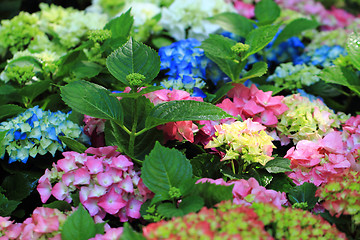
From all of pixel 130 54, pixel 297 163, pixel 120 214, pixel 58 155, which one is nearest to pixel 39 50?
pixel 58 155

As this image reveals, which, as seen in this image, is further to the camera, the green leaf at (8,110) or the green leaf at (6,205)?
the green leaf at (8,110)

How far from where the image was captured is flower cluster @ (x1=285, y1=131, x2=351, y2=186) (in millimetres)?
1192

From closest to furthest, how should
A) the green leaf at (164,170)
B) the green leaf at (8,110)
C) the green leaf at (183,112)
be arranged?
the green leaf at (164,170) → the green leaf at (183,112) → the green leaf at (8,110)

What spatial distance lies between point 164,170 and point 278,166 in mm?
383

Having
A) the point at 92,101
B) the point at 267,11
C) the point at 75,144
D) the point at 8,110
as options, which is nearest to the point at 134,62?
the point at 92,101

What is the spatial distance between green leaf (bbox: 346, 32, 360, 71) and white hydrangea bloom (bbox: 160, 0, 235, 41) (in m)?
0.72

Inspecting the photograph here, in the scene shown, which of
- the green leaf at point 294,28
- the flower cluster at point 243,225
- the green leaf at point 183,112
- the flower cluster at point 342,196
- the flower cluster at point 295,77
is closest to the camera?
the flower cluster at point 243,225

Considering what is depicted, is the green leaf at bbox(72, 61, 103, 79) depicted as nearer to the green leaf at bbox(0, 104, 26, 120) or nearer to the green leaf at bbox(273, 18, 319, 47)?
the green leaf at bbox(0, 104, 26, 120)

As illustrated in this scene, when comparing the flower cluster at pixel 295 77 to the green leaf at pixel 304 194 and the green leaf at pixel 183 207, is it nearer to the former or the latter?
the green leaf at pixel 304 194

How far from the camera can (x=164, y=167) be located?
1022mm

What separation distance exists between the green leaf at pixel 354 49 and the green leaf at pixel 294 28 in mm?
355

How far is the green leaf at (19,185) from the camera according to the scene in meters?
1.28

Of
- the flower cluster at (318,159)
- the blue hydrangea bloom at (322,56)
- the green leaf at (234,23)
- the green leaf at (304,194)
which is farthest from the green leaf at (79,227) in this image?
the blue hydrangea bloom at (322,56)

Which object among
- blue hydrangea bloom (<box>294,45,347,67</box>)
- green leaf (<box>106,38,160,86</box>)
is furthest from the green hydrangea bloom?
green leaf (<box>106,38,160,86</box>)
